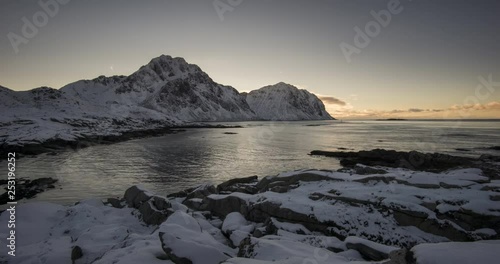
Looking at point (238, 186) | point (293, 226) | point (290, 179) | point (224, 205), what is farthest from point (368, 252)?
point (238, 186)

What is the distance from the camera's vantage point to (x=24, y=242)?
11516mm

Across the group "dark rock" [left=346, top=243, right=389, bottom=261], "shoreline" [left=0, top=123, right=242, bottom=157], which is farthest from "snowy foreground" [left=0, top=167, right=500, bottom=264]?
"shoreline" [left=0, top=123, right=242, bottom=157]

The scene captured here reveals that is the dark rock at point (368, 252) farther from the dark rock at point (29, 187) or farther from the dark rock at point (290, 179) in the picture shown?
the dark rock at point (29, 187)

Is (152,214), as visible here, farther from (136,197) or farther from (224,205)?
(224,205)

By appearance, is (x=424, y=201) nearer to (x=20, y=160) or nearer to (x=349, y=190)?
(x=349, y=190)

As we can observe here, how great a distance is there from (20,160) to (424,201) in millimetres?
48314

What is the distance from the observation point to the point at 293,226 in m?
11.5

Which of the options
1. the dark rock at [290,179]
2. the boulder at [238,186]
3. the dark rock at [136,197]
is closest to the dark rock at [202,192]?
the boulder at [238,186]

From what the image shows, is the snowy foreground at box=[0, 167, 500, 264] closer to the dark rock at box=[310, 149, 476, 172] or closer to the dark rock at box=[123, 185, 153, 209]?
the dark rock at box=[123, 185, 153, 209]

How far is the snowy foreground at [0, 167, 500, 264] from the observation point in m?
8.21

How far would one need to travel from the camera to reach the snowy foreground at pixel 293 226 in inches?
323

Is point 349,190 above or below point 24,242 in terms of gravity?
above

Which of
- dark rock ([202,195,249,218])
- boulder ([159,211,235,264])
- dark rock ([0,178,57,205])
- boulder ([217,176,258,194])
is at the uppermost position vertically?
boulder ([159,211,235,264])

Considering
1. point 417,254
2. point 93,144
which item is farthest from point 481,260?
point 93,144
